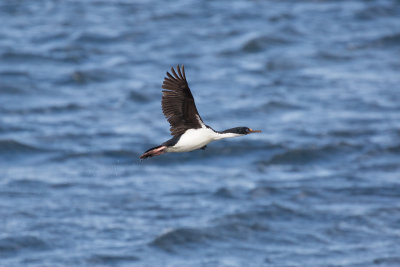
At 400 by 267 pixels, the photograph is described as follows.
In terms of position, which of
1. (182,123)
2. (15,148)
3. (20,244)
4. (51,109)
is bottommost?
(20,244)

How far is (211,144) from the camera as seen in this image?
26.2m

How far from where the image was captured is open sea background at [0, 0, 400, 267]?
21.4 meters

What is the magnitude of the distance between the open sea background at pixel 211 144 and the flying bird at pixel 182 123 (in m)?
10.6

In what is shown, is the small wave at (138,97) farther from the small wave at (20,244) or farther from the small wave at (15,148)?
the small wave at (20,244)

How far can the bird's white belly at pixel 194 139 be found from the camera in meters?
10.1

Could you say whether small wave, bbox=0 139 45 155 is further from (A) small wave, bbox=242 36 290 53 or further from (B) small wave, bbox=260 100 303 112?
(A) small wave, bbox=242 36 290 53

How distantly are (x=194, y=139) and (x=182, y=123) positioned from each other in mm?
306

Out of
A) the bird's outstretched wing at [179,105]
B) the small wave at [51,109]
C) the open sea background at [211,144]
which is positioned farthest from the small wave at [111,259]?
the bird's outstretched wing at [179,105]

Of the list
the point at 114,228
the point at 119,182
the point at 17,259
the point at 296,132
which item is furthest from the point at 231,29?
the point at 17,259

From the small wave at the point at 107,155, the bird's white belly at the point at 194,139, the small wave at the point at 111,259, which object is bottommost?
the small wave at the point at 111,259

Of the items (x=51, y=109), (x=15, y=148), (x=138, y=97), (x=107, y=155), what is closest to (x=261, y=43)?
(x=138, y=97)

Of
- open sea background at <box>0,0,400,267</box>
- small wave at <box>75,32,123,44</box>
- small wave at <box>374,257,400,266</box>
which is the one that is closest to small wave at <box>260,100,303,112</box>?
open sea background at <box>0,0,400,267</box>

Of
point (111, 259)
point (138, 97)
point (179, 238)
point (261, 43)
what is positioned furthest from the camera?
point (261, 43)

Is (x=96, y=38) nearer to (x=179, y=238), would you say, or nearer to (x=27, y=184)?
(x=27, y=184)
